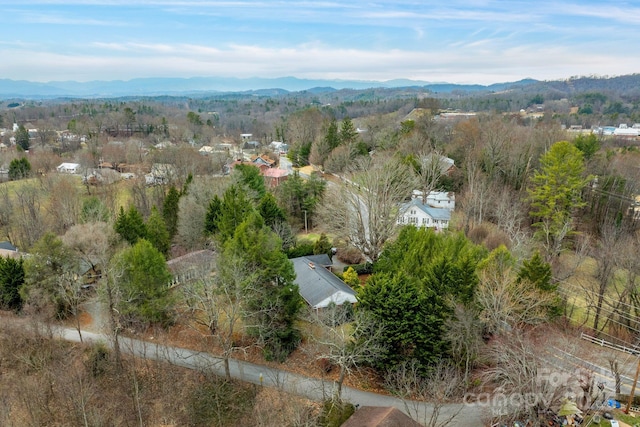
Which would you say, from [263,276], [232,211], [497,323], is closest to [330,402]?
[263,276]

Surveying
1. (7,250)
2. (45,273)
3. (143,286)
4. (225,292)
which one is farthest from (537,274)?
(7,250)

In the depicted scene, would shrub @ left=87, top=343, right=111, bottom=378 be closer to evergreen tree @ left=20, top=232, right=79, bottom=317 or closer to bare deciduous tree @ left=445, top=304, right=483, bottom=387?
evergreen tree @ left=20, top=232, right=79, bottom=317

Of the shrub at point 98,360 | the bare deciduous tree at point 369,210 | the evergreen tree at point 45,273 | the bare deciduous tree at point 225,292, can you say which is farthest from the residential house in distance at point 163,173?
the bare deciduous tree at point 225,292

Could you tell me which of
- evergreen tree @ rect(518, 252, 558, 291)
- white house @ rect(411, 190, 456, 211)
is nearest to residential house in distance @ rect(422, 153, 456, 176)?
white house @ rect(411, 190, 456, 211)

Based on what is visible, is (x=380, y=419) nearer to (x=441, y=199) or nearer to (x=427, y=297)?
(x=427, y=297)

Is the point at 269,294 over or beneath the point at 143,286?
over
